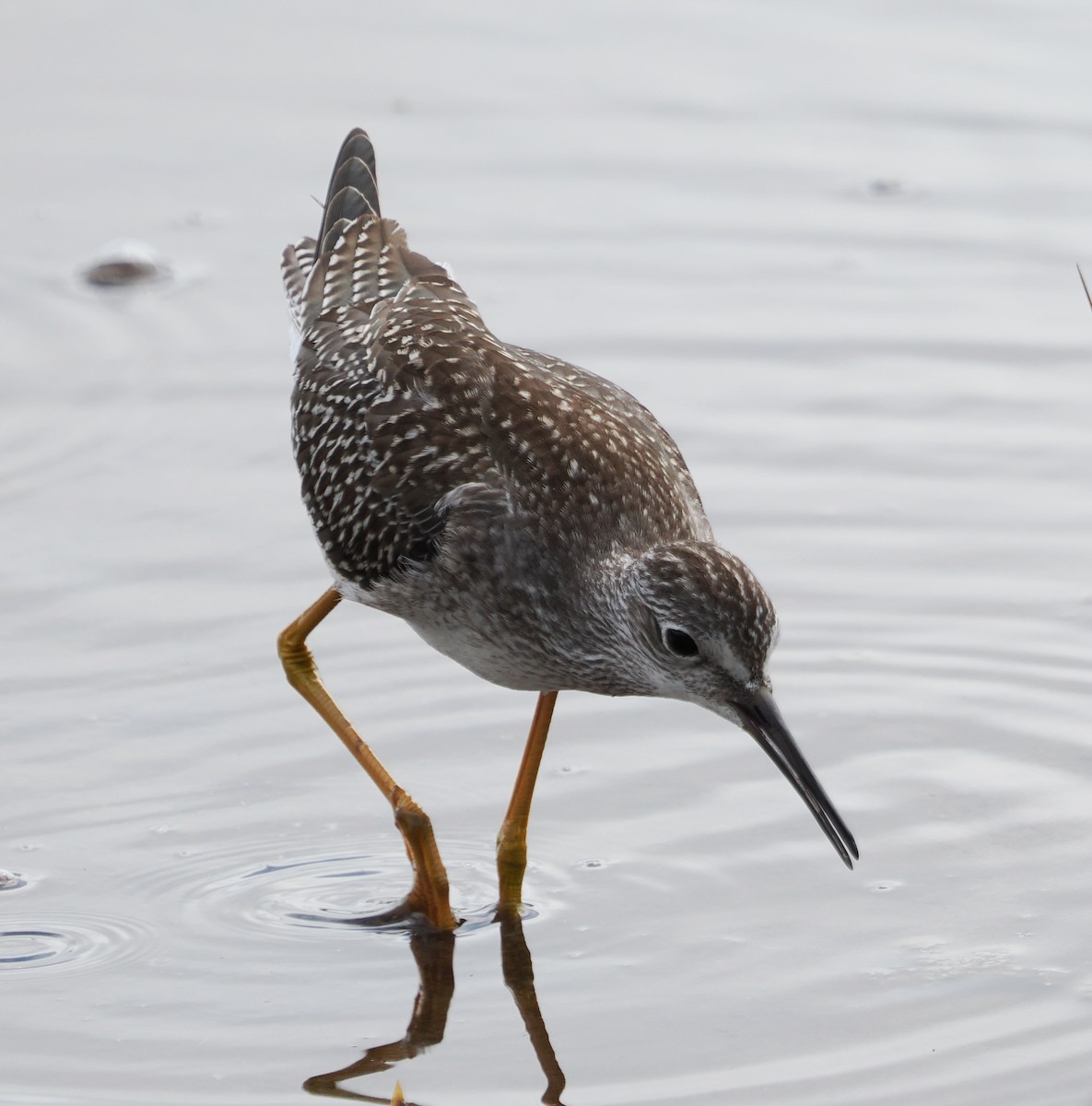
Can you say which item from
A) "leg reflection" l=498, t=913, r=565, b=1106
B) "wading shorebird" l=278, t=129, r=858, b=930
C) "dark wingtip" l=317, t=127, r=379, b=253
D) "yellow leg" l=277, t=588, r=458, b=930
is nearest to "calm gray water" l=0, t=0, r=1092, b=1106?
"leg reflection" l=498, t=913, r=565, b=1106

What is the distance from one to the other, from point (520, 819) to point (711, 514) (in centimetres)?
262

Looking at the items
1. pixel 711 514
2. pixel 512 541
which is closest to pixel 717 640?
pixel 512 541

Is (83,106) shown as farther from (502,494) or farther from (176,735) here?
(502,494)

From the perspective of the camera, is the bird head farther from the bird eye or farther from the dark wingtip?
the dark wingtip

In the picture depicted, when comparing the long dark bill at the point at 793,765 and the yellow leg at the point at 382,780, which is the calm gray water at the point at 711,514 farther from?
the long dark bill at the point at 793,765

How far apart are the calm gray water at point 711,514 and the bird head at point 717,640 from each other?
75 cm

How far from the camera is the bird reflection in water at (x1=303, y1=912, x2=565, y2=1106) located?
6520mm

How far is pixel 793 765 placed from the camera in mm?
6809

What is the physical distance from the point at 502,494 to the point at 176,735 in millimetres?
1847

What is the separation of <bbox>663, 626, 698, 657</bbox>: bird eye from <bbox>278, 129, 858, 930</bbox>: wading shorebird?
10 mm

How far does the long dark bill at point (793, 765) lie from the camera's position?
6.79 m

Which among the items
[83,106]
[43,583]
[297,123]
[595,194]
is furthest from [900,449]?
[83,106]

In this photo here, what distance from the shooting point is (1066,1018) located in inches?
266

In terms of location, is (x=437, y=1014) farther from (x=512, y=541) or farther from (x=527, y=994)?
(x=512, y=541)
